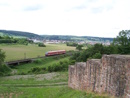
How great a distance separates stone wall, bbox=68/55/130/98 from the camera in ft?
41.0

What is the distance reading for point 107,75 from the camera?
1462 cm

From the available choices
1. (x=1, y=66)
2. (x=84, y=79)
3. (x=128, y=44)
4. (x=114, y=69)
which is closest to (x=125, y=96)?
(x=114, y=69)

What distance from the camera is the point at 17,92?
24672mm

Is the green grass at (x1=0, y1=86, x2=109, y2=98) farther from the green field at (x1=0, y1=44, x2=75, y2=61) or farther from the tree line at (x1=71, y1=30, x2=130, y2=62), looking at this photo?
the green field at (x1=0, y1=44, x2=75, y2=61)

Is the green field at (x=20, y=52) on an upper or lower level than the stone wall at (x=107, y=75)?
lower

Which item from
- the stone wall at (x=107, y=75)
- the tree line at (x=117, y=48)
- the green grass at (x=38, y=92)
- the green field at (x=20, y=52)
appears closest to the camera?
the stone wall at (x=107, y=75)

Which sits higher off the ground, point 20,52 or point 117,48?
point 117,48

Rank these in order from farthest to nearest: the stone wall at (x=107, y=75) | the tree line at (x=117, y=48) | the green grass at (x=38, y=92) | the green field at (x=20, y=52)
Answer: the green field at (x=20, y=52)
the tree line at (x=117, y=48)
the green grass at (x=38, y=92)
the stone wall at (x=107, y=75)

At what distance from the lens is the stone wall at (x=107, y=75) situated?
41.0 ft

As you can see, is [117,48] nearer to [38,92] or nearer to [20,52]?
[38,92]

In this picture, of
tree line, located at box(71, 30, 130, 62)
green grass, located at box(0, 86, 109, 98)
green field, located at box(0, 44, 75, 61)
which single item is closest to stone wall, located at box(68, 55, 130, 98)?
green grass, located at box(0, 86, 109, 98)

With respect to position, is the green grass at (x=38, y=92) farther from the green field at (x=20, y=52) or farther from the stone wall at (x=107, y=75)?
the green field at (x=20, y=52)

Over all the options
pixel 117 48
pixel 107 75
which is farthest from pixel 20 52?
pixel 107 75

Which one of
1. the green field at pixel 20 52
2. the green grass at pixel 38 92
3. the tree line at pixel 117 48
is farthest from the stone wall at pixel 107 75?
the green field at pixel 20 52
